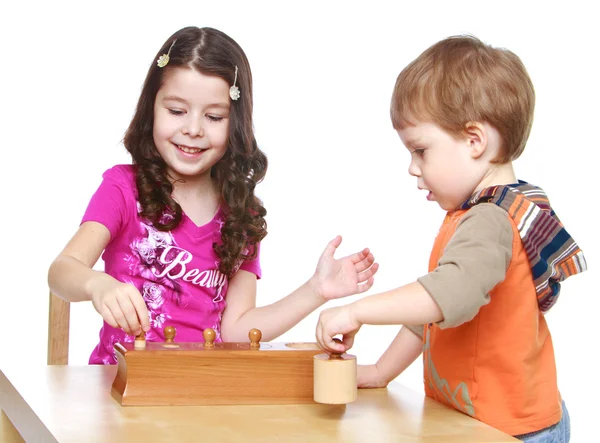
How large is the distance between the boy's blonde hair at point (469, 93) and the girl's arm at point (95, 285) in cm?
46

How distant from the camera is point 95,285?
138cm

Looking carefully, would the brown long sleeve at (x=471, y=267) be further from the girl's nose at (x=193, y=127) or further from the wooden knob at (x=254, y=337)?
the girl's nose at (x=193, y=127)

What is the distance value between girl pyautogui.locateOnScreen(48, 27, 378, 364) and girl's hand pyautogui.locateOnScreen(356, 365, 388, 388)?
0.62ft

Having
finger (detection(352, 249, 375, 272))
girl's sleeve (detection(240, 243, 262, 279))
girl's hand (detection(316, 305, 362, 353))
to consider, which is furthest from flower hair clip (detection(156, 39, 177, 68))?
girl's hand (detection(316, 305, 362, 353))

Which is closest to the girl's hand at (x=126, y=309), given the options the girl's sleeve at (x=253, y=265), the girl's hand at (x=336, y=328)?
the girl's hand at (x=336, y=328)

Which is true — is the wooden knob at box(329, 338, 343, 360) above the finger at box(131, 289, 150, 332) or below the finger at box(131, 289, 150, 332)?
below

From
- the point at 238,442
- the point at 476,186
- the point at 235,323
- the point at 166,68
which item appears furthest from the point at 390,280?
the point at 238,442

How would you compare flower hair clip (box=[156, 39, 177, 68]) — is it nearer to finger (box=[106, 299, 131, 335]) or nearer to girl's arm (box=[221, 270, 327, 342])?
girl's arm (box=[221, 270, 327, 342])

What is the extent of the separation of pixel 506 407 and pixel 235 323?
2.41 ft

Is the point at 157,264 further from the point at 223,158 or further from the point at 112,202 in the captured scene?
the point at 223,158

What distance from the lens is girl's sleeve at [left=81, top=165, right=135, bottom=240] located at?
1.69m

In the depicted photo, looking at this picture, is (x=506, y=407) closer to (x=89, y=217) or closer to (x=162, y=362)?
(x=162, y=362)

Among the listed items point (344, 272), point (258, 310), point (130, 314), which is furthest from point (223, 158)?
point (130, 314)

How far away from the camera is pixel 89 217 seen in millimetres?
1684
